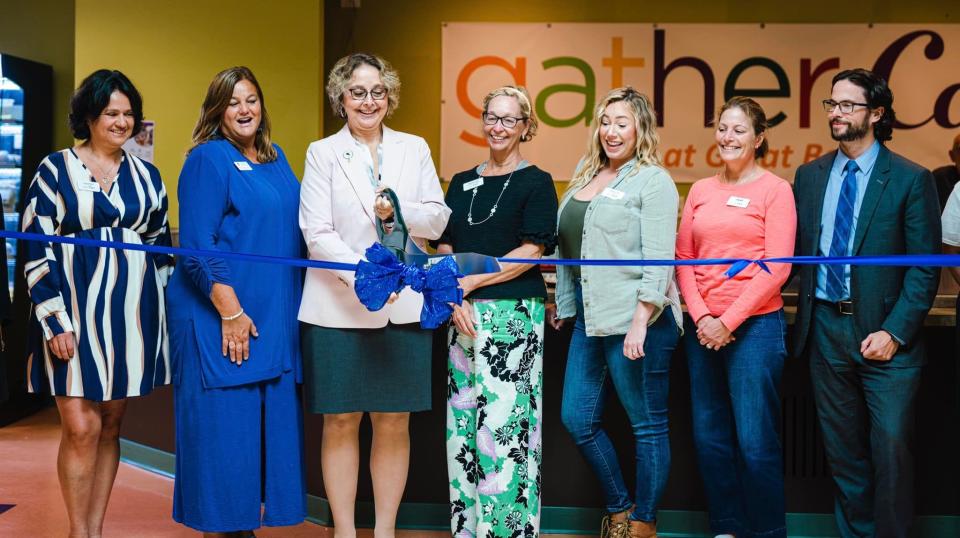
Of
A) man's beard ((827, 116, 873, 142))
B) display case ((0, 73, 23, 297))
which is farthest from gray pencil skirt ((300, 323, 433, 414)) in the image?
display case ((0, 73, 23, 297))

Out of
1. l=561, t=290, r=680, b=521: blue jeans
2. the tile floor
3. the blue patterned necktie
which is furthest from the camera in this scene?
the tile floor

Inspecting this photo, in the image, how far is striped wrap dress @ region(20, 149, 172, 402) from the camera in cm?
319

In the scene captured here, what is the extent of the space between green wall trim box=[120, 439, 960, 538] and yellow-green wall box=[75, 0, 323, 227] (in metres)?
2.40

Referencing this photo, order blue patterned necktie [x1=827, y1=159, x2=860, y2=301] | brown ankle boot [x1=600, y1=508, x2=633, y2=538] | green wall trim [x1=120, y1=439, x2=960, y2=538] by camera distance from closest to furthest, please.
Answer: blue patterned necktie [x1=827, y1=159, x2=860, y2=301] < brown ankle boot [x1=600, y1=508, x2=633, y2=538] < green wall trim [x1=120, y1=439, x2=960, y2=538]

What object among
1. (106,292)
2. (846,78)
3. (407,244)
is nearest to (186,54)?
(106,292)

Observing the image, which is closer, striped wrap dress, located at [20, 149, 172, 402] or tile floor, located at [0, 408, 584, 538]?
striped wrap dress, located at [20, 149, 172, 402]

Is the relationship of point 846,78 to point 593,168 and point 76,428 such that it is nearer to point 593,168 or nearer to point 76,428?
point 593,168

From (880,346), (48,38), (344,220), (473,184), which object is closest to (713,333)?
(880,346)

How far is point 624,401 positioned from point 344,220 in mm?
1149

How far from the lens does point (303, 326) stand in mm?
3250

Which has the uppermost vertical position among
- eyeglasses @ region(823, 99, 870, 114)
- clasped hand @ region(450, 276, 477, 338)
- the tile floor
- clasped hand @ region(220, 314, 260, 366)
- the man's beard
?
eyeglasses @ region(823, 99, 870, 114)

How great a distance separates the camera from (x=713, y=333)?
328 centimetres

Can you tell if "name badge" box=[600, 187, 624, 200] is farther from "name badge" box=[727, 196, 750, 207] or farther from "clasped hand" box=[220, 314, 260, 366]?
"clasped hand" box=[220, 314, 260, 366]

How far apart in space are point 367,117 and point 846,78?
1.63m
